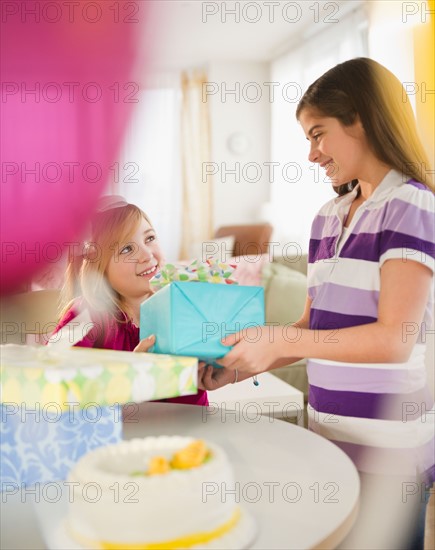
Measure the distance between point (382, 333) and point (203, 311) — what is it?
0.63ft

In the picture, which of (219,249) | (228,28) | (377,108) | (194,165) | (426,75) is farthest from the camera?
(194,165)

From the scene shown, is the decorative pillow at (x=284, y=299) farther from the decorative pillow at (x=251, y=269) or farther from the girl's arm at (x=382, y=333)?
the girl's arm at (x=382, y=333)

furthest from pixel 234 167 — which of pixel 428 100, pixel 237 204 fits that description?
pixel 428 100

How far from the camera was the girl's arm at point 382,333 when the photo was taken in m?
0.62

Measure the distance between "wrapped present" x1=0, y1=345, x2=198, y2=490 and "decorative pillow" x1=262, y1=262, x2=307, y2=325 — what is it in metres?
1.49

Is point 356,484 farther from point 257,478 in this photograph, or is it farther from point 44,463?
point 44,463

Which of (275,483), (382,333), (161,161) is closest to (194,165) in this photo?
(161,161)

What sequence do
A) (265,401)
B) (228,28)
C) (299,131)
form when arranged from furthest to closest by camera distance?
(299,131)
(228,28)
(265,401)

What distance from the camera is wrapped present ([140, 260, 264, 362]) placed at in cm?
55

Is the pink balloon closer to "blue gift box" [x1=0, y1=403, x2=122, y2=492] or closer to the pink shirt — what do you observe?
the pink shirt

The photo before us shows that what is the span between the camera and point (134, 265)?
3.36 feet

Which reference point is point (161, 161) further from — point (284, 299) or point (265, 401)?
point (265, 401)

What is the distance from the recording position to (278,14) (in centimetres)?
255

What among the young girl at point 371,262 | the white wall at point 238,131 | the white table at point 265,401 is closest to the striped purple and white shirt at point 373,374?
the young girl at point 371,262
